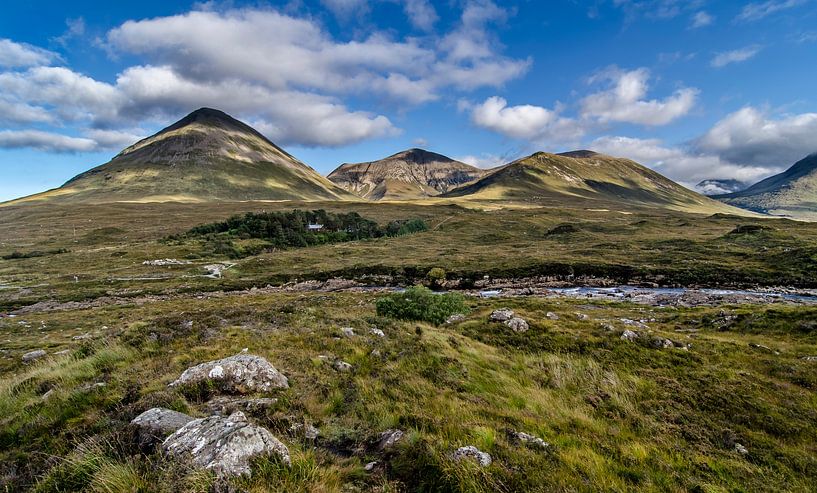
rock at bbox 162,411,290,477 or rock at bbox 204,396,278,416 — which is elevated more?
rock at bbox 162,411,290,477

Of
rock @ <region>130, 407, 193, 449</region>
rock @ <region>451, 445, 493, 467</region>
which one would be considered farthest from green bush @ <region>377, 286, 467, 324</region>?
rock @ <region>130, 407, 193, 449</region>

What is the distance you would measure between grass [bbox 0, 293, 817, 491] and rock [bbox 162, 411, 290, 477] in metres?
0.23

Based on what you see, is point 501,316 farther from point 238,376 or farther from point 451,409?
point 238,376

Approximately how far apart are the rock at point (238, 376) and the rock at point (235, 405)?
493mm

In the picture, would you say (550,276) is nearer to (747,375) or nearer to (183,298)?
(747,375)

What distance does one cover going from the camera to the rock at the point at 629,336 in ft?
49.3

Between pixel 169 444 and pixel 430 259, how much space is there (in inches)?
2469

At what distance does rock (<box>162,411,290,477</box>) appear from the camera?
541 centimetres

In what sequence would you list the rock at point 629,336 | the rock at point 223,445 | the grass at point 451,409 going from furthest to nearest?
the rock at point 629,336 < the grass at point 451,409 < the rock at point 223,445

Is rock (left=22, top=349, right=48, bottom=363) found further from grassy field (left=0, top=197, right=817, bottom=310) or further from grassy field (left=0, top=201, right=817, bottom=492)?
grassy field (left=0, top=197, right=817, bottom=310)

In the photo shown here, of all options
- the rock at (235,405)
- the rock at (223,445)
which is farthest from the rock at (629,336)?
the rock at (223,445)

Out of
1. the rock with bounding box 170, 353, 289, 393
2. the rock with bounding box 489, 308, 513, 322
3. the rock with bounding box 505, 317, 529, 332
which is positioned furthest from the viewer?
the rock with bounding box 489, 308, 513, 322

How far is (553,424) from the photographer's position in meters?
8.59

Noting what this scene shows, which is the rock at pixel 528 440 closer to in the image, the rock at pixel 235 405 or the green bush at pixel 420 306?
the rock at pixel 235 405
